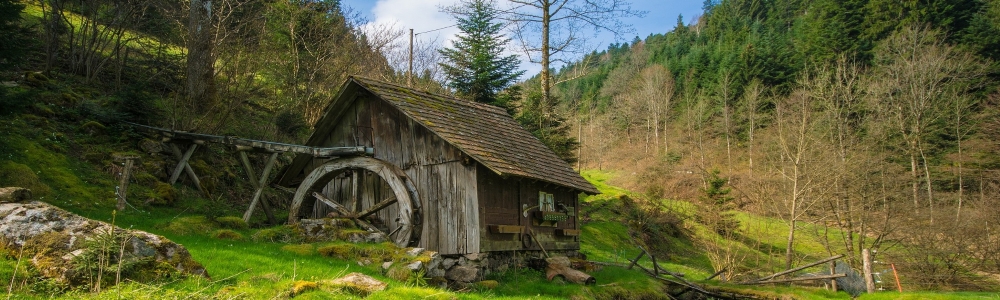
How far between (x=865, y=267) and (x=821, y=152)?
9.63 m

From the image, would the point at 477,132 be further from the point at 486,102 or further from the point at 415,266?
the point at 486,102

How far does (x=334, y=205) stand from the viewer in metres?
14.1

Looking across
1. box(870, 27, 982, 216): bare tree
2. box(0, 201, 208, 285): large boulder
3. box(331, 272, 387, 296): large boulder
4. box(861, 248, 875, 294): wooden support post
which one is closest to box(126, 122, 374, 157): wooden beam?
box(331, 272, 387, 296): large boulder

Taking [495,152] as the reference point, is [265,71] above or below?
above

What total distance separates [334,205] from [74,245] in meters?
7.38

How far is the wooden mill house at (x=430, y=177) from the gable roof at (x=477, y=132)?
4 centimetres

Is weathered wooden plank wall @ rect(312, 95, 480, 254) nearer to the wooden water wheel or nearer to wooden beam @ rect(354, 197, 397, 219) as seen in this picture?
the wooden water wheel

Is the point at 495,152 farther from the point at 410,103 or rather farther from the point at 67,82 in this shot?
the point at 67,82

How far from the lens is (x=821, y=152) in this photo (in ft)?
81.2

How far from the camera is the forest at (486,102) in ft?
37.9

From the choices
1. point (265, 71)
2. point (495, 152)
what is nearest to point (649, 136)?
point (265, 71)

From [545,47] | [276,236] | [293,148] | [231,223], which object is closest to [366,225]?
[276,236]

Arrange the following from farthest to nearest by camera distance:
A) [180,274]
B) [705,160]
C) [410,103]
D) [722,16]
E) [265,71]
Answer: [722,16]
[705,160]
[265,71]
[410,103]
[180,274]

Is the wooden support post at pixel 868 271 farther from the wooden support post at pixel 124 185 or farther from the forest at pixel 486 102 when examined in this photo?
the wooden support post at pixel 124 185
